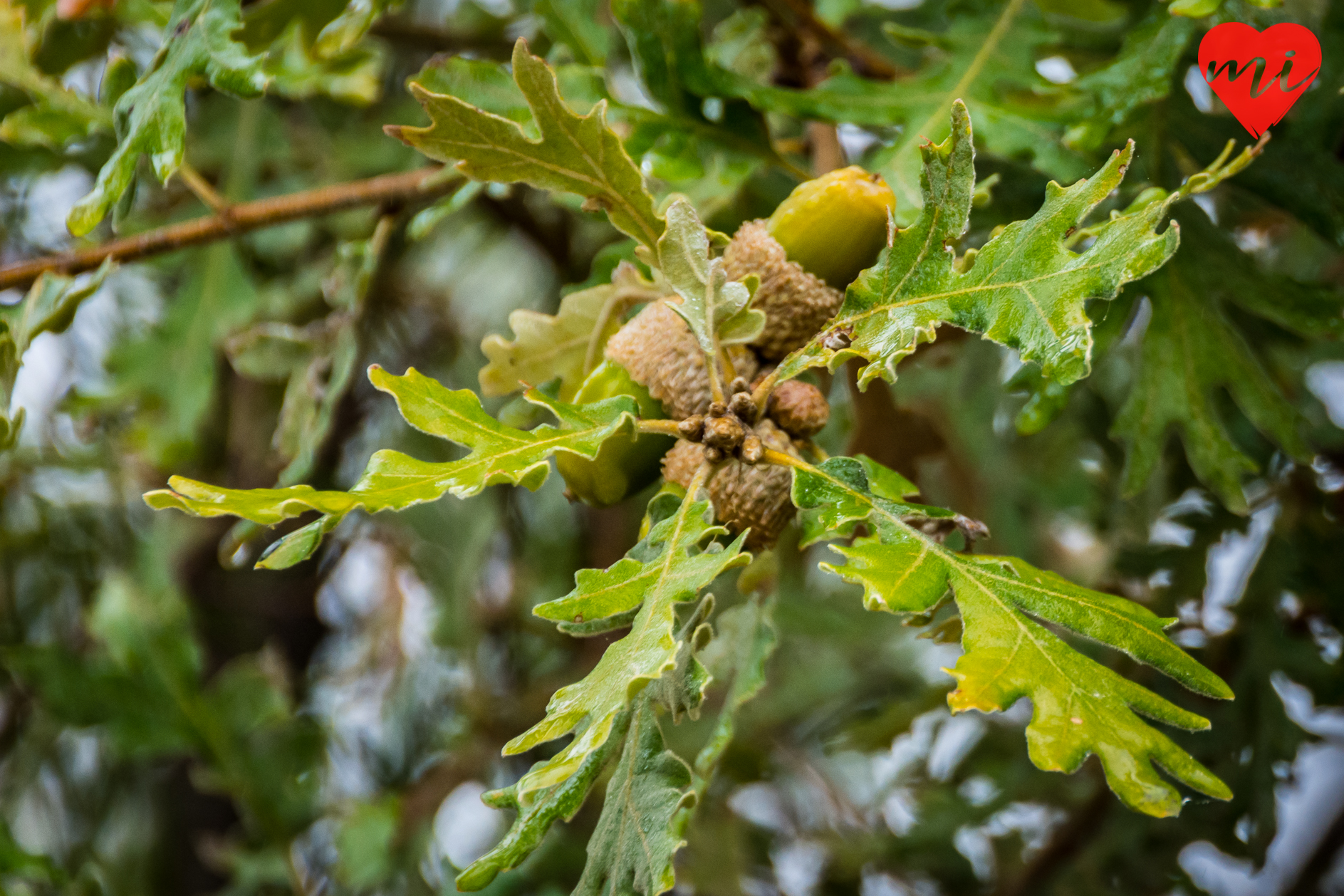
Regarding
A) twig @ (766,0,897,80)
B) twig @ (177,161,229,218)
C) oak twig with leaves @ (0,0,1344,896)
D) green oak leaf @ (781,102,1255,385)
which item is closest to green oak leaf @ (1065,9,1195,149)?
oak twig with leaves @ (0,0,1344,896)

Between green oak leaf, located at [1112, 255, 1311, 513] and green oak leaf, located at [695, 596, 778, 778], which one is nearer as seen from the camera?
green oak leaf, located at [695, 596, 778, 778]

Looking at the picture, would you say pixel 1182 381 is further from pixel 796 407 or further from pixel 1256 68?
pixel 796 407

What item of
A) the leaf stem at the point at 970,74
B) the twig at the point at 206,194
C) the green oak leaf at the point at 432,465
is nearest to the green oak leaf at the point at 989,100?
the leaf stem at the point at 970,74

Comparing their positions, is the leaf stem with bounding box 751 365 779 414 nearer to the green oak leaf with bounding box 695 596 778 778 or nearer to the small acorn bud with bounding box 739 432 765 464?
the small acorn bud with bounding box 739 432 765 464

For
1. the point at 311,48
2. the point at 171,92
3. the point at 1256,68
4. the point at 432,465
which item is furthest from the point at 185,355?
the point at 1256,68

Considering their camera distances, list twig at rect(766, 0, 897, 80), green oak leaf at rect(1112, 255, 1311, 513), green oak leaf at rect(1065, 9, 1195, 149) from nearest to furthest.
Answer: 1. green oak leaf at rect(1065, 9, 1195, 149)
2. green oak leaf at rect(1112, 255, 1311, 513)
3. twig at rect(766, 0, 897, 80)

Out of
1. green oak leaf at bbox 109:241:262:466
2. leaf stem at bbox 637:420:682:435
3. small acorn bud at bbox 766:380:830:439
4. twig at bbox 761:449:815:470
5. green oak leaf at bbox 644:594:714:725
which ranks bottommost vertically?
green oak leaf at bbox 109:241:262:466
